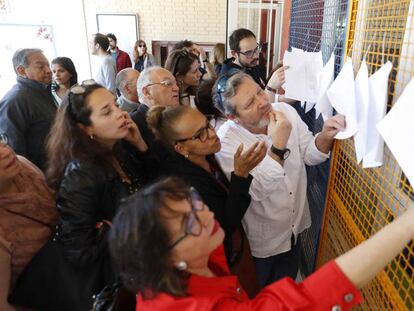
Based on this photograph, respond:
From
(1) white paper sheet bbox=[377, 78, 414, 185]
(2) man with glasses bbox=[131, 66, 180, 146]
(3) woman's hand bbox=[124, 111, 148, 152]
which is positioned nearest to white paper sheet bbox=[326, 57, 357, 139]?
(1) white paper sheet bbox=[377, 78, 414, 185]

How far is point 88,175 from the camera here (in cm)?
120

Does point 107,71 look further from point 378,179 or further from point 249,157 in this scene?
point 378,179

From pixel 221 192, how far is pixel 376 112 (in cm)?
72

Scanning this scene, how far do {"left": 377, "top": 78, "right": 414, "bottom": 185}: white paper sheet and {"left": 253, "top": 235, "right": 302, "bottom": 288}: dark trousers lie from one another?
1056mm

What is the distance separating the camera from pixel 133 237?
729 mm

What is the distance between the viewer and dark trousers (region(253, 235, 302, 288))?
168 centimetres

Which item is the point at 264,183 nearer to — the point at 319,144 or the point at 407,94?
the point at 319,144

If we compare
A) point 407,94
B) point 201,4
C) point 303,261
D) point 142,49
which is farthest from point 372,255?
point 201,4

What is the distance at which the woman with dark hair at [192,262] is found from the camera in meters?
0.64

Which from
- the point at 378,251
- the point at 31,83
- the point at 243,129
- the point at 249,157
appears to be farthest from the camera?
the point at 31,83

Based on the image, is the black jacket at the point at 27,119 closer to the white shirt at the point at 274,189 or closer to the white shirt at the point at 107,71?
the white shirt at the point at 274,189

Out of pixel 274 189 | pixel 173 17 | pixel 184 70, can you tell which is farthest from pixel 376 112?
pixel 173 17

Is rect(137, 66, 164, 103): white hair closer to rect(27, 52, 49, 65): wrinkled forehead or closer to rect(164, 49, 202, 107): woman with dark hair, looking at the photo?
rect(164, 49, 202, 107): woman with dark hair

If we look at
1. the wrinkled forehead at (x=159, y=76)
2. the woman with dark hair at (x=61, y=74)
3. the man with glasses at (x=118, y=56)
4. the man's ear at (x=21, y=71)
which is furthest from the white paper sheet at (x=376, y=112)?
the man with glasses at (x=118, y=56)
